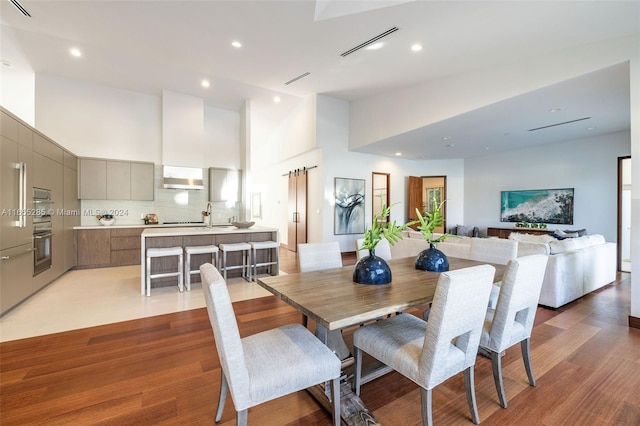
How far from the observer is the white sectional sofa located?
11.2ft

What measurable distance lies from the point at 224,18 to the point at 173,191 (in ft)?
13.6

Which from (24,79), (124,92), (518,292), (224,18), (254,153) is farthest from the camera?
(254,153)

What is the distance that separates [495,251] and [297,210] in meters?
5.70

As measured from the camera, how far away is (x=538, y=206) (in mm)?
6941

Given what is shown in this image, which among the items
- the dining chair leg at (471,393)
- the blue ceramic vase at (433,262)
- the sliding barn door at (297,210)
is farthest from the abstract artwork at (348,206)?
the dining chair leg at (471,393)

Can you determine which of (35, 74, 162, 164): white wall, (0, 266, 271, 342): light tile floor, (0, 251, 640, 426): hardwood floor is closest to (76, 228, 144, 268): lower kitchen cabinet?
(0, 266, 271, 342): light tile floor

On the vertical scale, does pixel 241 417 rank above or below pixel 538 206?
below

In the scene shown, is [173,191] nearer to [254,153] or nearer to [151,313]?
[151,313]

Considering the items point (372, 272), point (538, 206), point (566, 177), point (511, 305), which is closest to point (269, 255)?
point (372, 272)

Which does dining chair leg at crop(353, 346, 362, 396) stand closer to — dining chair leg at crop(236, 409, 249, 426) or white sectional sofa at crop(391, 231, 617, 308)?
dining chair leg at crop(236, 409, 249, 426)

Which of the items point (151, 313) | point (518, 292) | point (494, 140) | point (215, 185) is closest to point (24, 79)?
point (215, 185)

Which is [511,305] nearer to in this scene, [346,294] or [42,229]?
[346,294]

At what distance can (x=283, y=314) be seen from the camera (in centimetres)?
316

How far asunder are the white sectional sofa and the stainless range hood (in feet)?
15.8
